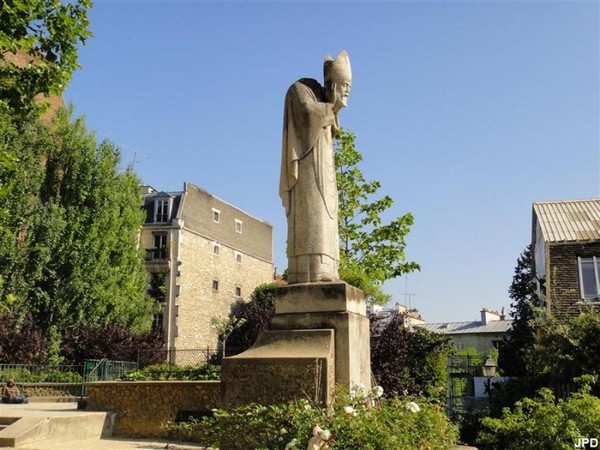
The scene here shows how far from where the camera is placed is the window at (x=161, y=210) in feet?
132

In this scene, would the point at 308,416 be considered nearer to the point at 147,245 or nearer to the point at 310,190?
the point at 310,190

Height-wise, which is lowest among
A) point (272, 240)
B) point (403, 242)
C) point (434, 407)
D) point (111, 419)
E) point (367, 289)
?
point (111, 419)

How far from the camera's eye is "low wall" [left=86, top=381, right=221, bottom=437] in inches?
430

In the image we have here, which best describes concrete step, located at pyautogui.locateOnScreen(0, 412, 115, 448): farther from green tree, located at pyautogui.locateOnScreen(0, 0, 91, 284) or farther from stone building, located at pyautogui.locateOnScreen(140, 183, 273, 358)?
stone building, located at pyautogui.locateOnScreen(140, 183, 273, 358)

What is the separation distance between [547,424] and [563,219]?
62.4ft

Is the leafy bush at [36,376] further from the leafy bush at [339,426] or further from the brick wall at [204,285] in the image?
the leafy bush at [339,426]

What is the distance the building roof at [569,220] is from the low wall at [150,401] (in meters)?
15.9

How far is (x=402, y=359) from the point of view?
17.1m

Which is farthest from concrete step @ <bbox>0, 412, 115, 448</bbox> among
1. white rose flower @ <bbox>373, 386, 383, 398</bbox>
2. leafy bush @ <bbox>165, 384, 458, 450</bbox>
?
white rose flower @ <bbox>373, 386, 383, 398</bbox>

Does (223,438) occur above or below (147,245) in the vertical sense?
below

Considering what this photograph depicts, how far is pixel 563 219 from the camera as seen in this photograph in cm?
2372

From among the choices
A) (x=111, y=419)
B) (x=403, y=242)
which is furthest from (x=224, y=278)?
(x=111, y=419)

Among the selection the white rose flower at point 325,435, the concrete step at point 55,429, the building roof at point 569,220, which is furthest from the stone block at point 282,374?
the building roof at point 569,220

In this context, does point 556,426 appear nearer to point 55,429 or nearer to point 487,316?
point 55,429
